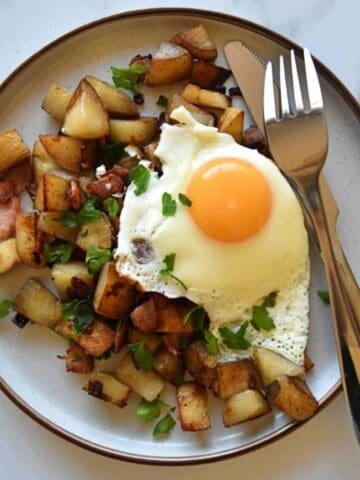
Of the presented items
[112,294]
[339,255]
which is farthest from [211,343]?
[339,255]

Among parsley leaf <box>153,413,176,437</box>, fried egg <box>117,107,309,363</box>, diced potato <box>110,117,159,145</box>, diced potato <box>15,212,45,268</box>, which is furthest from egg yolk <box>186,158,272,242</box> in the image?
parsley leaf <box>153,413,176,437</box>

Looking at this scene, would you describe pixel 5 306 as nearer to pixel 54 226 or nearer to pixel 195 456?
pixel 54 226

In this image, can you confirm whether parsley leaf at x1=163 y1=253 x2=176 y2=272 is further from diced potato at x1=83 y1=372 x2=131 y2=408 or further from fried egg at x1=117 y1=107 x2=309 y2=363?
diced potato at x1=83 y1=372 x2=131 y2=408

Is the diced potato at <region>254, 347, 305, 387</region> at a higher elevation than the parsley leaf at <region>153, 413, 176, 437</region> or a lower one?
higher

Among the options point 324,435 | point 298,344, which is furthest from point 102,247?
point 324,435

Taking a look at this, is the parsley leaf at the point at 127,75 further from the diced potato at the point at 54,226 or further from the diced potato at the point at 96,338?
the diced potato at the point at 96,338

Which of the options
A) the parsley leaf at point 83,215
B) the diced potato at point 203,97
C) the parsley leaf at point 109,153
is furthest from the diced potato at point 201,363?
the diced potato at point 203,97
